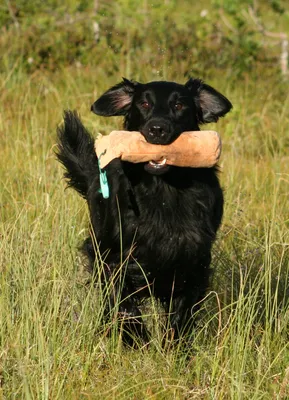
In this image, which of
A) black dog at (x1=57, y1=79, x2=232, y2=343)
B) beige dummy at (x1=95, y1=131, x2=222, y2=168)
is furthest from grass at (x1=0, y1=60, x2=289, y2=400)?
beige dummy at (x1=95, y1=131, x2=222, y2=168)

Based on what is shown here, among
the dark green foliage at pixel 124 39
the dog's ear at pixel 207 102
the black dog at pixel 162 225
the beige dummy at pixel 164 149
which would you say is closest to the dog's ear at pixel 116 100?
the black dog at pixel 162 225

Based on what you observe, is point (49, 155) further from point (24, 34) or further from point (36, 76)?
point (24, 34)

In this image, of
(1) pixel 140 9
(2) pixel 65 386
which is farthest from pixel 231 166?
(1) pixel 140 9

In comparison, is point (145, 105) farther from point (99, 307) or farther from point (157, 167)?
point (99, 307)

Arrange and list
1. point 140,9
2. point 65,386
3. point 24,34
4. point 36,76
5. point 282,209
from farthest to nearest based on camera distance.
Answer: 1. point 140,9
2. point 24,34
3. point 36,76
4. point 282,209
5. point 65,386

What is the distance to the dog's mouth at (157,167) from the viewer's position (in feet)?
13.3

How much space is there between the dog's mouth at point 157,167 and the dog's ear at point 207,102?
2.05 ft

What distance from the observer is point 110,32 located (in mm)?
9164

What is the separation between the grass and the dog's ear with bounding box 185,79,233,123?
570 millimetres

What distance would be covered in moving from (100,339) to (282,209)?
A: 2.34m

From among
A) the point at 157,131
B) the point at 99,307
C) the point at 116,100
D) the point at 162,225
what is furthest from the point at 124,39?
the point at 99,307

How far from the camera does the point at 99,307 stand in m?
3.70

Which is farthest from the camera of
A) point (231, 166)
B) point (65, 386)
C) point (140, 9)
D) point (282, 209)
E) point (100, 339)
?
point (140, 9)

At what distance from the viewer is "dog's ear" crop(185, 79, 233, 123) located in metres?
4.53
